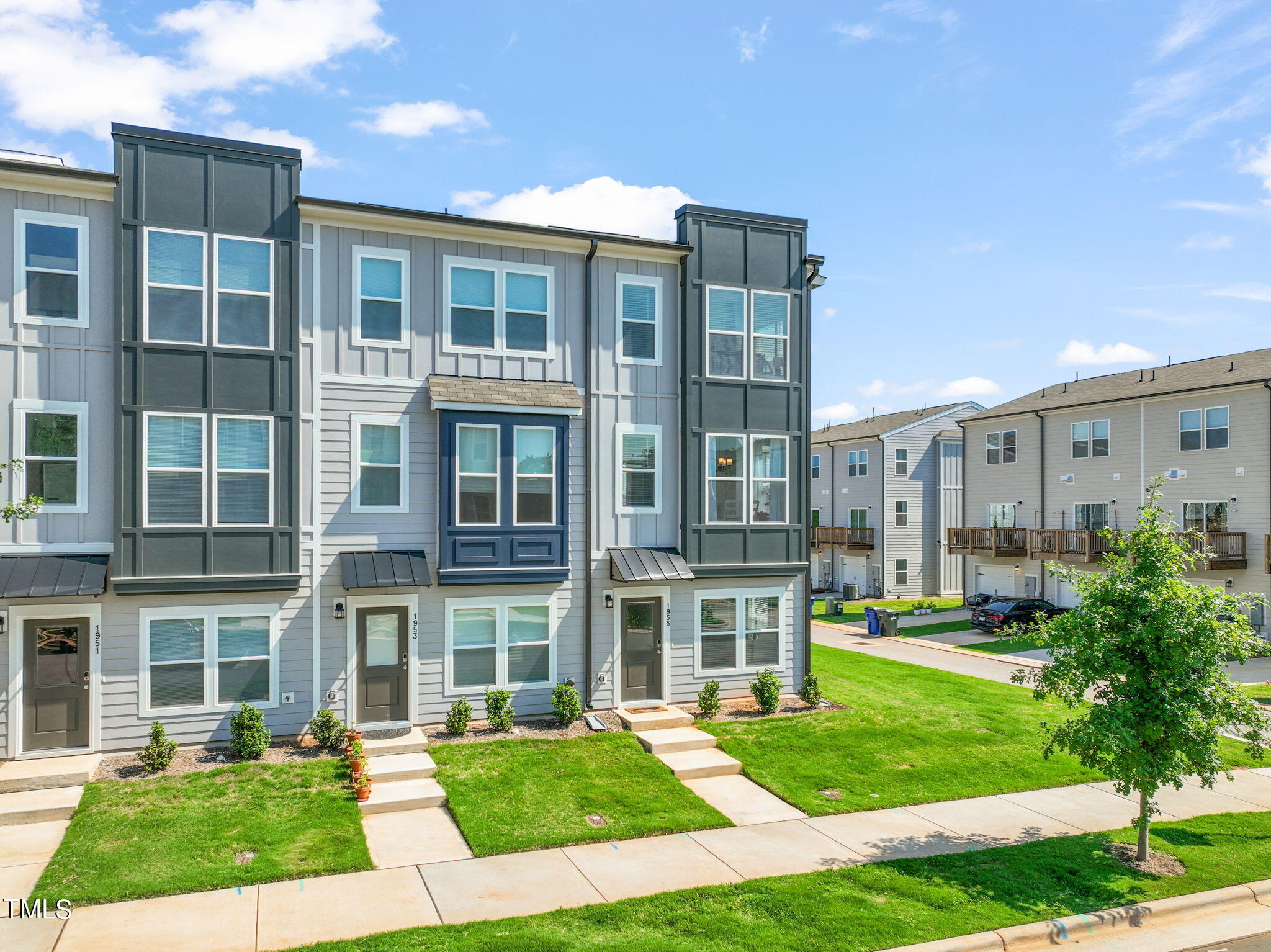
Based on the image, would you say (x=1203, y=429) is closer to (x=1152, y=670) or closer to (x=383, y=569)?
(x=1152, y=670)

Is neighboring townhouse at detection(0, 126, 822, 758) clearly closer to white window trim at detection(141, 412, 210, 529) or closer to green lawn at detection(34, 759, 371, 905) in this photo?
white window trim at detection(141, 412, 210, 529)

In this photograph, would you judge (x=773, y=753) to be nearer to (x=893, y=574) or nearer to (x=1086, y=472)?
(x=1086, y=472)

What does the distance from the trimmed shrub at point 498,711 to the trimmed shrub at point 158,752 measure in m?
4.68

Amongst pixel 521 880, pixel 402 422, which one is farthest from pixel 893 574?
pixel 521 880

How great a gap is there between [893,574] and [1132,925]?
101ft

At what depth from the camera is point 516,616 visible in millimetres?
14742

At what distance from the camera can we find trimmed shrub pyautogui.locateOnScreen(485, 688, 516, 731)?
13828 millimetres

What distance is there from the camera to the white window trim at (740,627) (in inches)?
631

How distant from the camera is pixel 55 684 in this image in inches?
483

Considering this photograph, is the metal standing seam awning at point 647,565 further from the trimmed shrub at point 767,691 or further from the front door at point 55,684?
the front door at point 55,684

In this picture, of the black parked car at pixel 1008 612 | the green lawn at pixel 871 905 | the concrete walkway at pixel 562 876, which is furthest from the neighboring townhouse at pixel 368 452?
the black parked car at pixel 1008 612

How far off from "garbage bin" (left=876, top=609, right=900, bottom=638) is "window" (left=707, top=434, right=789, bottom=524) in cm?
1405

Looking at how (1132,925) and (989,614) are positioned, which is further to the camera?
(989,614)

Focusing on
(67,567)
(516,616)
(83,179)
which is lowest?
(516,616)
